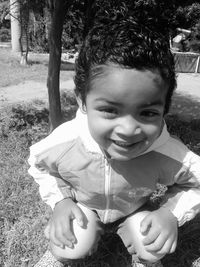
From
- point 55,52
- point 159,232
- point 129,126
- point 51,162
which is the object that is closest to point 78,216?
point 51,162

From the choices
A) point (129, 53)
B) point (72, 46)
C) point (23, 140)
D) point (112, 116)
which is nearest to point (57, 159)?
point (112, 116)

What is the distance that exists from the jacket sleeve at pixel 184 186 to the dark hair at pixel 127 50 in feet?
1.06

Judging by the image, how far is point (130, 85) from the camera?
136cm

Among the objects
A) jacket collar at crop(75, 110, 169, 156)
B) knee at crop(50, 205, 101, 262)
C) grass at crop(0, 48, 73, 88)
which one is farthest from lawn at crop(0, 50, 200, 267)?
grass at crop(0, 48, 73, 88)

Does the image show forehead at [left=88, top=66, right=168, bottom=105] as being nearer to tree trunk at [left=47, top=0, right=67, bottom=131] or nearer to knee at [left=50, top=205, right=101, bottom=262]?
knee at [left=50, top=205, right=101, bottom=262]

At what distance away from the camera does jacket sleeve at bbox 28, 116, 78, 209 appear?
5.84 feet

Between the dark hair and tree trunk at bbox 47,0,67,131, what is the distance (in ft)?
5.01

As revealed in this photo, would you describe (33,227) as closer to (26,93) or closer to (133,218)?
(133,218)

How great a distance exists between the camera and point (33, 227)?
2270 mm

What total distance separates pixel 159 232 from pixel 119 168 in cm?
36

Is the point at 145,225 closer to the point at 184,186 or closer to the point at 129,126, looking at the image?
the point at 184,186

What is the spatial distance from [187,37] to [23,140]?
35.9ft

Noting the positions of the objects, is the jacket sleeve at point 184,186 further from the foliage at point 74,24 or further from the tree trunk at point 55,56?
the foliage at point 74,24

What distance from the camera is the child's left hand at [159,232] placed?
5.69 ft
